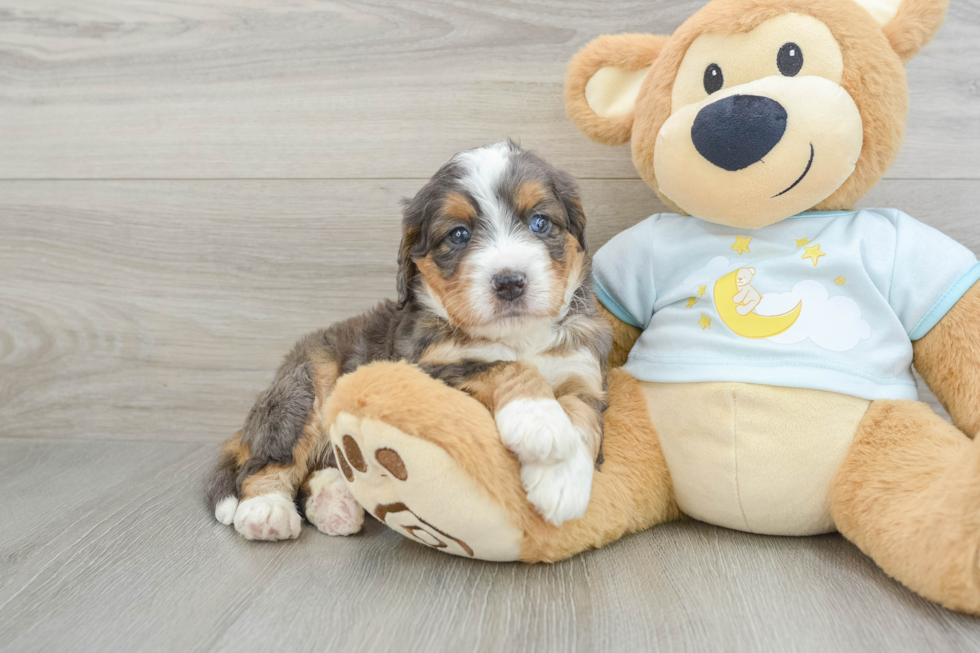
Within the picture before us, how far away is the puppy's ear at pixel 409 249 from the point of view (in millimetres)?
1840

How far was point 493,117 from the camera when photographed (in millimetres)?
2387

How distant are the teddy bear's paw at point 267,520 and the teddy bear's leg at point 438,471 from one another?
A: 1.06ft

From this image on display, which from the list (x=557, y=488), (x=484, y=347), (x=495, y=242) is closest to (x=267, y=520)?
(x=484, y=347)

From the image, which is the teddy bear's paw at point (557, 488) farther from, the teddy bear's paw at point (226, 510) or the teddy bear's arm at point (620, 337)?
the teddy bear's paw at point (226, 510)

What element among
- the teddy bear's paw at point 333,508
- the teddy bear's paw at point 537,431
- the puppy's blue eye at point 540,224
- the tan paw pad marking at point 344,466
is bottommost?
A: the teddy bear's paw at point 333,508

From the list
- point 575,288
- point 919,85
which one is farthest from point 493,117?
point 919,85

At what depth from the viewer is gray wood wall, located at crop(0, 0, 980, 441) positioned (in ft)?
7.63

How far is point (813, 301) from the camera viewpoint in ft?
5.53

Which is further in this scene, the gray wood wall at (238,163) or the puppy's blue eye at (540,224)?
the gray wood wall at (238,163)

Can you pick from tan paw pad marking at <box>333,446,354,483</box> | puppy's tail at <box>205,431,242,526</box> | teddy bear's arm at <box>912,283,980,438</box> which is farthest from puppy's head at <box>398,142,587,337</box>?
teddy bear's arm at <box>912,283,980,438</box>

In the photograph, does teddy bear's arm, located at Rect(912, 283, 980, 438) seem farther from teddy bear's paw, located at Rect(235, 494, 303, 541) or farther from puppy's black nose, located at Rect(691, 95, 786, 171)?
teddy bear's paw, located at Rect(235, 494, 303, 541)

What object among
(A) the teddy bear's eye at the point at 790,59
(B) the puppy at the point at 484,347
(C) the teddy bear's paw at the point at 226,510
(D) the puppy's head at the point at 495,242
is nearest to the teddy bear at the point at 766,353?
(A) the teddy bear's eye at the point at 790,59

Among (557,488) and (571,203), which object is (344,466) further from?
(571,203)

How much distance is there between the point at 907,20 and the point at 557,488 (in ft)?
4.53
